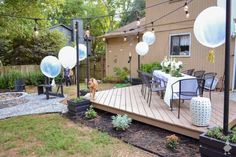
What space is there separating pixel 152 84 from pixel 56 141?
374cm

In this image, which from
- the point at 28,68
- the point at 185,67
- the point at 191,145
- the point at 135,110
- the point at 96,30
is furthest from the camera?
the point at 96,30

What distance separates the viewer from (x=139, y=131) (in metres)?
4.81

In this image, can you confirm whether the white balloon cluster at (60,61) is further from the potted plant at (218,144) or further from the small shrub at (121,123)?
the potted plant at (218,144)

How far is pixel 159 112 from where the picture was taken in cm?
518

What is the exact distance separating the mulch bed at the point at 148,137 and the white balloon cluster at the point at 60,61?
7.27ft

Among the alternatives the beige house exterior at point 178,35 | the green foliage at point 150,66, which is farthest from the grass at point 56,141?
the beige house exterior at point 178,35

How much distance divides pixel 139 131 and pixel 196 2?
6.79 meters

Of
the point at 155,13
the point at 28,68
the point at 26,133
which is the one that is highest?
the point at 155,13

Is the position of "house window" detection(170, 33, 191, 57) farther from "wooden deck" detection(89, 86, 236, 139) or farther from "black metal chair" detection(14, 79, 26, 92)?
"black metal chair" detection(14, 79, 26, 92)

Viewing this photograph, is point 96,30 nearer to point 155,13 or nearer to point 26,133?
point 155,13

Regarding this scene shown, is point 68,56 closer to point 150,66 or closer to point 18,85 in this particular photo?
point 18,85

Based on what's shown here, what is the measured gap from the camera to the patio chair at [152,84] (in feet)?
19.9

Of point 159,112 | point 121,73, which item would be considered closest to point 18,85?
point 121,73

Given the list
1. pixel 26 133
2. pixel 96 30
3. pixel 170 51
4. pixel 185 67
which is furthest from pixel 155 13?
pixel 96 30
